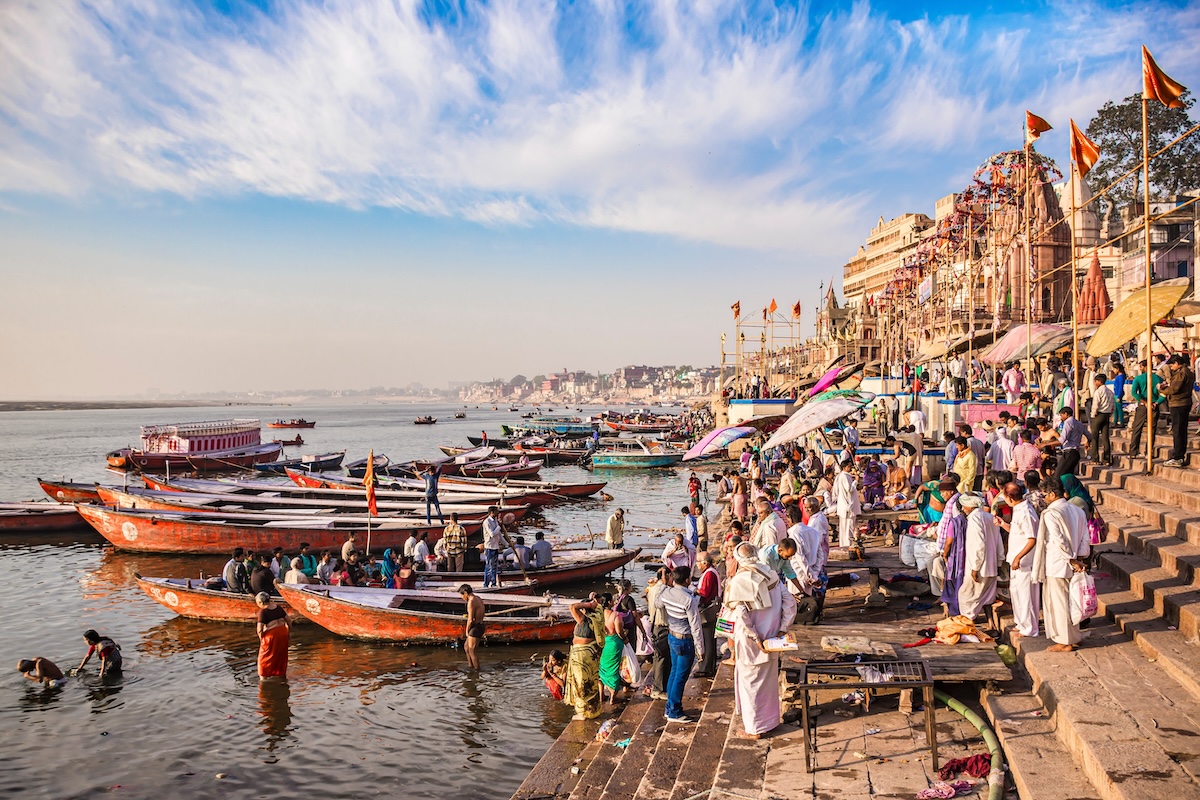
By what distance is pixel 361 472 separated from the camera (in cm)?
4256

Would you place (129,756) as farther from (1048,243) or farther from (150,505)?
(1048,243)

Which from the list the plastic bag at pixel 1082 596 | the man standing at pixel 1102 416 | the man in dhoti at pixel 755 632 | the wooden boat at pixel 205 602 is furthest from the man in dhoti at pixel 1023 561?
the wooden boat at pixel 205 602

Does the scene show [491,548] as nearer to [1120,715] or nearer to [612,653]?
[612,653]

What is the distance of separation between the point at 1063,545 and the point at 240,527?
23.0m

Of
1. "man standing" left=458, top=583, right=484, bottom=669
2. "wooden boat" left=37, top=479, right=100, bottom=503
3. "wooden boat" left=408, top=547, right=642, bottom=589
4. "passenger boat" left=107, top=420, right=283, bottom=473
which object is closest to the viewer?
"man standing" left=458, top=583, right=484, bottom=669

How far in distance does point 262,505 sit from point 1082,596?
2826 centimetres

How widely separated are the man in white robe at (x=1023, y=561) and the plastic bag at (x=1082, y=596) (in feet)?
1.37

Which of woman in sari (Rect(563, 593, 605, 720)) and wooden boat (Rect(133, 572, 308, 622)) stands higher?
woman in sari (Rect(563, 593, 605, 720))

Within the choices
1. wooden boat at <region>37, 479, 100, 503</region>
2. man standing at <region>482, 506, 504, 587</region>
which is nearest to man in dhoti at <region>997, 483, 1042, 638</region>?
man standing at <region>482, 506, 504, 587</region>

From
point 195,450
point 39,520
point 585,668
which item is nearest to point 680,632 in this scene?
point 585,668

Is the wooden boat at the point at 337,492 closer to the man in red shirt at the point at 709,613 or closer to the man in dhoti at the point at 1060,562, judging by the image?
the man in red shirt at the point at 709,613

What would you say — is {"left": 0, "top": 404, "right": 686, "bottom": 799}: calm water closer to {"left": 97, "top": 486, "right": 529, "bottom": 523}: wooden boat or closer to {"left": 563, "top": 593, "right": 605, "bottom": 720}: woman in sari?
{"left": 563, "top": 593, "right": 605, "bottom": 720}: woman in sari

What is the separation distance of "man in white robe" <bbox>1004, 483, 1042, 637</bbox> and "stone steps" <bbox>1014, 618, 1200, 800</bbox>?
22cm

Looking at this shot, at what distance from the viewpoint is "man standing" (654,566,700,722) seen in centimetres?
802
